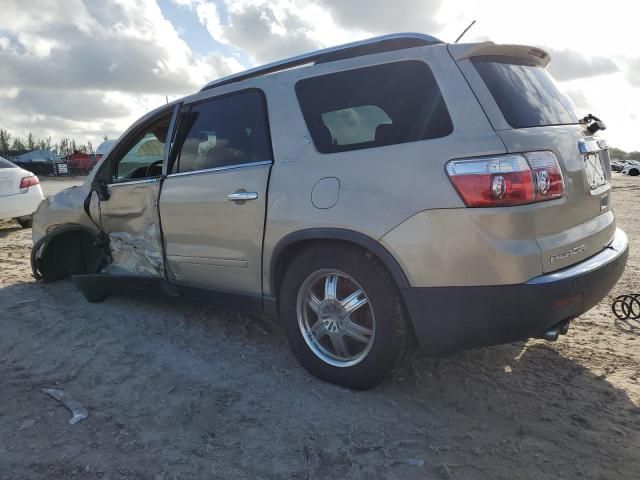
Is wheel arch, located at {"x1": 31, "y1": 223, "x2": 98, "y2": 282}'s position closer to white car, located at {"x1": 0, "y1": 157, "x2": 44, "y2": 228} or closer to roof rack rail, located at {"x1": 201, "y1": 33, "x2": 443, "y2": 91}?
roof rack rail, located at {"x1": 201, "y1": 33, "x2": 443, "y2": 91}

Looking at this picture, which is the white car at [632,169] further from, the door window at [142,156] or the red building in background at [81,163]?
the door window at [142,156]

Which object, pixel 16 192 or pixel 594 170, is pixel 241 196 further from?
pixel 16 192

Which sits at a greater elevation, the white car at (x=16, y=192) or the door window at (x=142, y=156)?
the door window at (x=142, y=156)

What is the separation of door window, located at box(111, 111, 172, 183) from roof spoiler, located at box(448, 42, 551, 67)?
2643 millimetres

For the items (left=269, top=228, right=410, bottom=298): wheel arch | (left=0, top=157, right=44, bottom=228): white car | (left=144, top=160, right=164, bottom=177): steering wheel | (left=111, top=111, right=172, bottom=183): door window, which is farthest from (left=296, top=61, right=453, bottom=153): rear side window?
(left=0, top=157, right=44, bottom=228): white car

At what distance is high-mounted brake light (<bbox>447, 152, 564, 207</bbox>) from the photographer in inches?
96.2

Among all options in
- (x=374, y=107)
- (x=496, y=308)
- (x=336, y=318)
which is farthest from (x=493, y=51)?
(x=336, y=318)

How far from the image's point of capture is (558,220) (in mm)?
2617

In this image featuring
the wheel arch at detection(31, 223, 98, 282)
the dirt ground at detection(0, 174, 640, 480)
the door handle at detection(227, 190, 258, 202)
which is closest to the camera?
the dirt ground at detection(0, 174, 640, 480)

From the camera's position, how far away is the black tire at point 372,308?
9.12 feet

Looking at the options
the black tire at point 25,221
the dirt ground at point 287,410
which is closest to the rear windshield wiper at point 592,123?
the dirt ground at point 287,410

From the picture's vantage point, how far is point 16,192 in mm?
8836

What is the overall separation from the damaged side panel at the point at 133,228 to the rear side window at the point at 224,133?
0.46 meters

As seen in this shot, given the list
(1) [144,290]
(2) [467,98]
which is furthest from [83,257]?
(2) [467,98]
